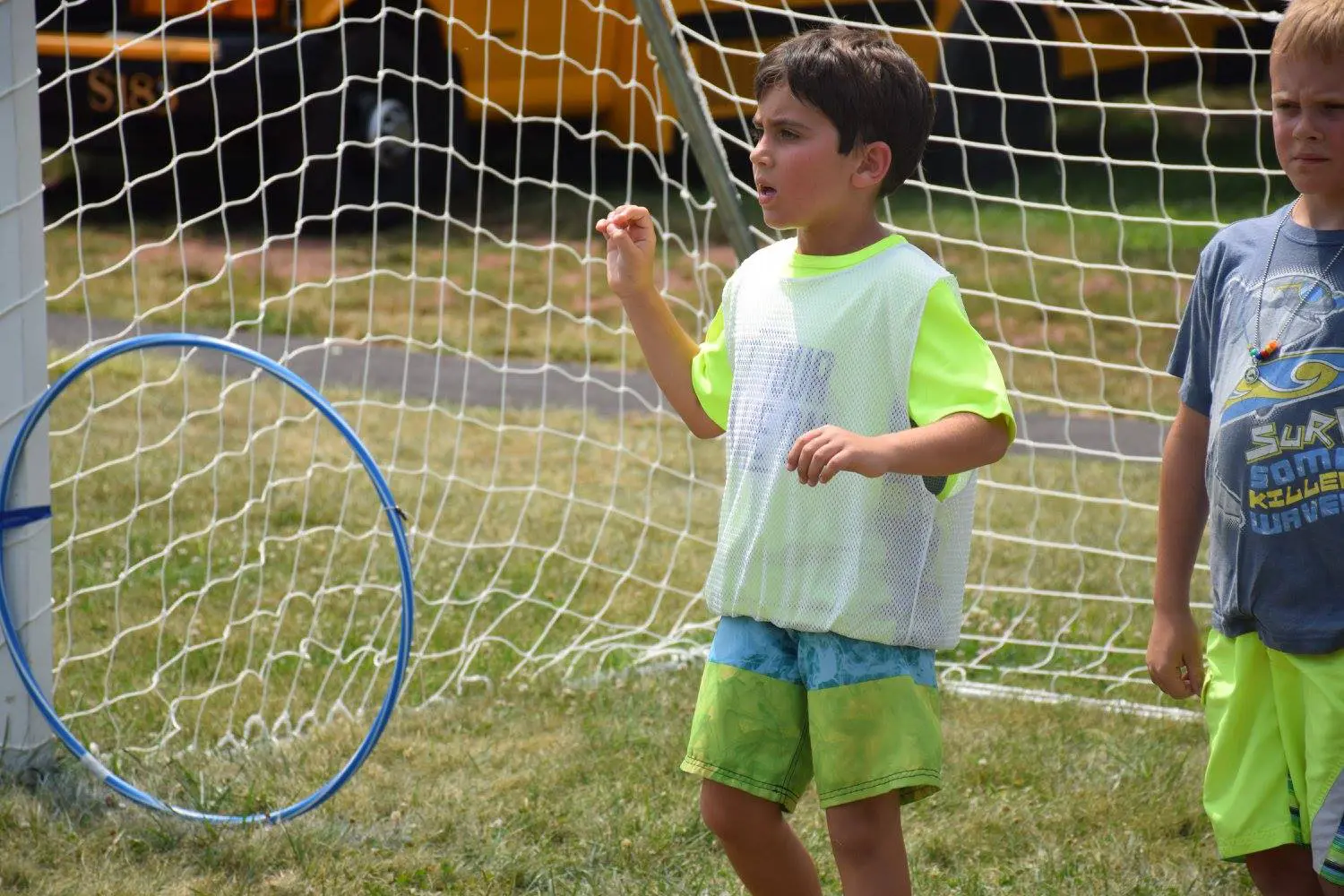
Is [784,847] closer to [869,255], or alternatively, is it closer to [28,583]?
[869,255]

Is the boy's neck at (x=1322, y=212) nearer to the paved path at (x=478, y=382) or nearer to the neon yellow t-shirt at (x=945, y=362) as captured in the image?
the neon yellow t-shirt at (x=945, y=362)

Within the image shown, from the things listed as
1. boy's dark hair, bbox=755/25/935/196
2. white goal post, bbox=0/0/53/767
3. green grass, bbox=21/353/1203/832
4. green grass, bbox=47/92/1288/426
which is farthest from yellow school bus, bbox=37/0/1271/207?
boy's dark hair, bbox=755/25/935/196

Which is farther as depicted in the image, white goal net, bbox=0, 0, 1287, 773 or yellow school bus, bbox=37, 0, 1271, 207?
yellow school bus, bbox=37, 0, 1271, 207

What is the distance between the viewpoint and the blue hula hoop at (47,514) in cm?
290

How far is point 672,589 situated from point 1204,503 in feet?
7.72

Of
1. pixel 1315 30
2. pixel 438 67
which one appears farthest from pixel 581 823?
pixel 438 67

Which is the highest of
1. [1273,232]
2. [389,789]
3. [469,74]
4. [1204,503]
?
[469,74]

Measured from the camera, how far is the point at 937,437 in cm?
204

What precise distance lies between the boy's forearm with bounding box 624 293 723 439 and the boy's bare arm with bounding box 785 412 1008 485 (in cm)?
41

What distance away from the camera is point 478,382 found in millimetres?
7027

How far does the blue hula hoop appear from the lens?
2.90m

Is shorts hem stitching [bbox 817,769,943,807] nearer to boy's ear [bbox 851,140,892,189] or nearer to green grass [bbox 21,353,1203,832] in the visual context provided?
boy's ear [bbox 851,140,892,189]

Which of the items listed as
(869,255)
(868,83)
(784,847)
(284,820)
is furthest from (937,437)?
(284,820)

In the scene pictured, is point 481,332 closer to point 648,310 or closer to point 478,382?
point 478,382
